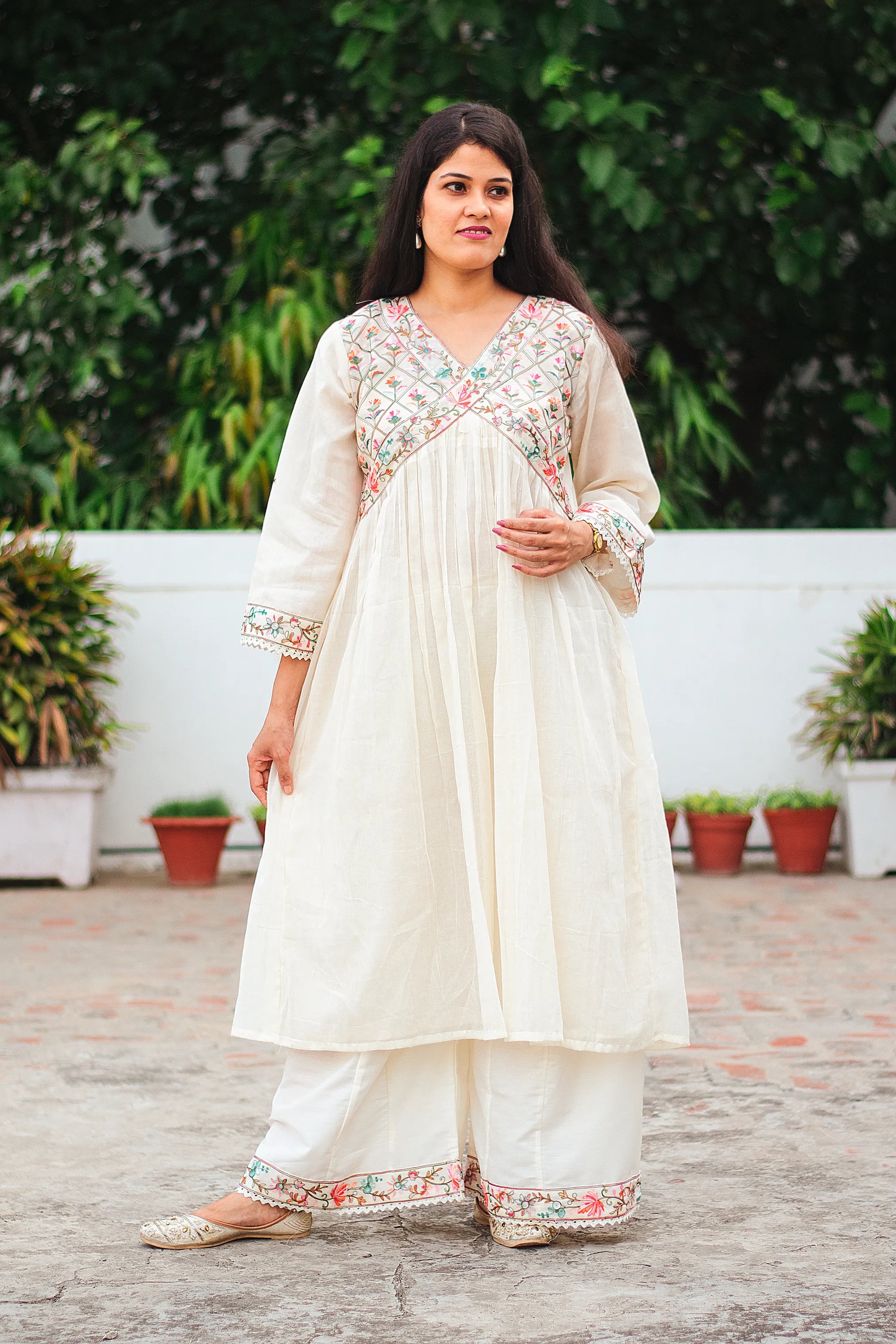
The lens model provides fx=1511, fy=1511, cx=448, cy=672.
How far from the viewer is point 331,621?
7.34 feet

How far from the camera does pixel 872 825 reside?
604 centimetres

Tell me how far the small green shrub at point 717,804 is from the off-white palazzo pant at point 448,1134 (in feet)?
13.1

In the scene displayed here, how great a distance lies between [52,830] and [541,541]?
4246mm

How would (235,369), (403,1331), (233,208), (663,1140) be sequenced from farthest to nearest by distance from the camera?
(233,208), (235,369), (663,1140), (403,1331)

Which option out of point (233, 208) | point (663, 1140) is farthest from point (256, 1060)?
point (233, 208)

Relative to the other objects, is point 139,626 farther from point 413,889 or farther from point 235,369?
point 413,889

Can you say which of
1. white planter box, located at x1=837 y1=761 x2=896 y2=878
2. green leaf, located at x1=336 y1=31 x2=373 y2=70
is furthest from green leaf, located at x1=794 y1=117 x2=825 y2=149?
white planter box, located at x1=837 y1=761 x2=896 y2=878

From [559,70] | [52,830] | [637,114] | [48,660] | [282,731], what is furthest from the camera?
[637,114]

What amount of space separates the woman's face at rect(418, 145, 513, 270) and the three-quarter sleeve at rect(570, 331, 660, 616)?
0.72 feet

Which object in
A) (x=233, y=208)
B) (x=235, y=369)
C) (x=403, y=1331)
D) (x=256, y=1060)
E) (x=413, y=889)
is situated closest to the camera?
(x=403, y=1331)

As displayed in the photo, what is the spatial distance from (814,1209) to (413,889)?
2.58ft

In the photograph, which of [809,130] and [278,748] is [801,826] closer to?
[809,130]

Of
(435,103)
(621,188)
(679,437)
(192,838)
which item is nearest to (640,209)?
(621,188)

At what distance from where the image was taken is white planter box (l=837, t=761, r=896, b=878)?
19.7 ft
